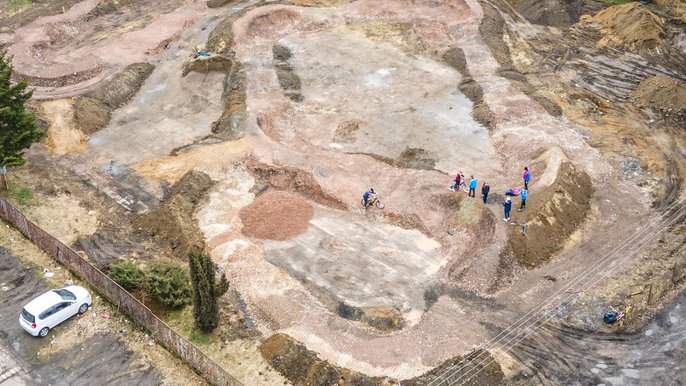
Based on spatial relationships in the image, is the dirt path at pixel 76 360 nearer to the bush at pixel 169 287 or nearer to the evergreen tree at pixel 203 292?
the bush at pixel 169 287

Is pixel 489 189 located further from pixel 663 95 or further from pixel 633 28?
pixel 633 28

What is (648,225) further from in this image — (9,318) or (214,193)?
(9,318)

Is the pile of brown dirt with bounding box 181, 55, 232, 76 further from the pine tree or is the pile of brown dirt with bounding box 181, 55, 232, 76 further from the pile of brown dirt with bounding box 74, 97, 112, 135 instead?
the pine tree

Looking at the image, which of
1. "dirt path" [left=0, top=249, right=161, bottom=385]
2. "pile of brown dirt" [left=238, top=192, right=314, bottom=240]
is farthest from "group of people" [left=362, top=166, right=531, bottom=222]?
"dirt path" [left=0, top=249, right=161, bottom=385]

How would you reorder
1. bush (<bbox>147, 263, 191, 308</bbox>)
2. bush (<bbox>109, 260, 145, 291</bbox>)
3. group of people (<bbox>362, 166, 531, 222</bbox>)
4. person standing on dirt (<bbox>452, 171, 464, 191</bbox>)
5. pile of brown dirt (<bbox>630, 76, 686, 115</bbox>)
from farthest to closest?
pile of brown dirt (<bbox>630, 76, 686, 115</bbox>)
person standing on dirt (<bbox>452, 171, 464, 191</bbox>)
group of people (<bbox>362, 166, 531, 222</bbox>)
bush (<bbox>109, 260, 145, 291</bbox>)
bush (<bbox>147, 263, 191, 308</bbox>)

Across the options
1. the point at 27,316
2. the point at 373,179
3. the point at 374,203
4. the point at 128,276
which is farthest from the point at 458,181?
the point at 27,316

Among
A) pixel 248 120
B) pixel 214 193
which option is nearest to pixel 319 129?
pixel 248 120

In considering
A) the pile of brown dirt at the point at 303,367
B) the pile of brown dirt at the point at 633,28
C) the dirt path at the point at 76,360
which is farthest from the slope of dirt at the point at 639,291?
the pile of brown dirt at the point at 633,28
